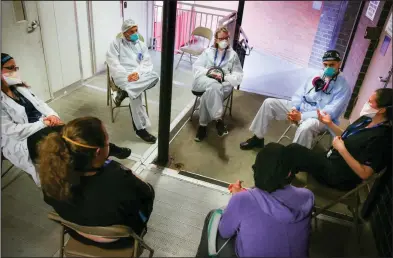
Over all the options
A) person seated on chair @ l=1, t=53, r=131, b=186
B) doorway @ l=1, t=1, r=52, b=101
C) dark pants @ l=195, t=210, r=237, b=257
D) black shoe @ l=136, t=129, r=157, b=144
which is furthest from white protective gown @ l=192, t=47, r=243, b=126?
dark pants @ l=195, t=210, r=237, b=257

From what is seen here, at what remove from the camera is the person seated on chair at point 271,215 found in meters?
1.13

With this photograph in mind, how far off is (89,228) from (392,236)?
158 cm

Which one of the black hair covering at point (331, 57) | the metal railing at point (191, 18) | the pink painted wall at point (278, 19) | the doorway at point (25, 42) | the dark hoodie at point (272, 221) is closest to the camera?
the dark hoodie at point (272, 221)

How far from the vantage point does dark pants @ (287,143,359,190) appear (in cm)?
181

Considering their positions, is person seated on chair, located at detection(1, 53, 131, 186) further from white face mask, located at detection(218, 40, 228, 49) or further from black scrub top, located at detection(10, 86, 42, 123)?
white face mask, located at detection(218, 40, 228, 49)

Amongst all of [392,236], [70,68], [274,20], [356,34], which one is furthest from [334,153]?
[274,20]

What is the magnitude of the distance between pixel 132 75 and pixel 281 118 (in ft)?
4.09

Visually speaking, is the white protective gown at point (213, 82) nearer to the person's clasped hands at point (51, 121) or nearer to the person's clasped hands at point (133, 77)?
the person's clasped hands at point (133, 77)

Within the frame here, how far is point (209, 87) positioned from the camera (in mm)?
2701

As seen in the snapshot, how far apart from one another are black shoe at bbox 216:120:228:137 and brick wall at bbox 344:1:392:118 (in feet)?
4.07

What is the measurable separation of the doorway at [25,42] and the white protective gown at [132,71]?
2.02 ft

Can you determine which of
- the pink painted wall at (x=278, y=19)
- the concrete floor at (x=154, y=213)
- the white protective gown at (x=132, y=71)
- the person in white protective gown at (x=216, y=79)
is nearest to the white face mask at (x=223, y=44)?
the person in white protective gown at (x=216, y=79)

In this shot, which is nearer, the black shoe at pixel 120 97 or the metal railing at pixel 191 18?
the black shoe at pixel 120 97

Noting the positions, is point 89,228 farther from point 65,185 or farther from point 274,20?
point 274,20
